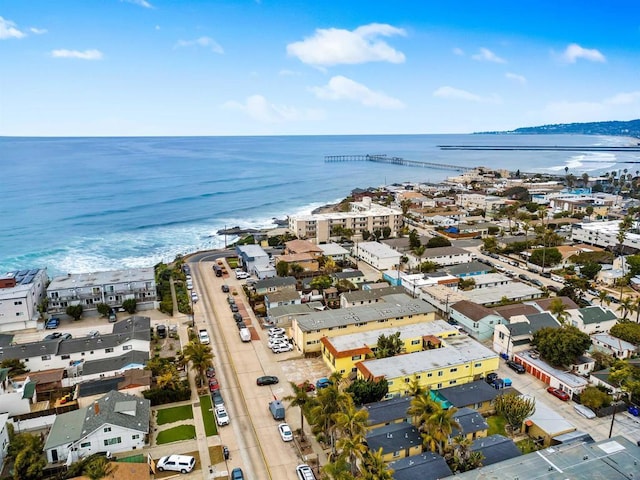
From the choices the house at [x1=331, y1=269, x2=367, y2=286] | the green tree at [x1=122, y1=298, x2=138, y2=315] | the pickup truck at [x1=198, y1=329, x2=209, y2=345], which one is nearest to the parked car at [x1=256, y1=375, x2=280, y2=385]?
the pickup truck at [x1=198, y1=329, x2=209, y2=345]

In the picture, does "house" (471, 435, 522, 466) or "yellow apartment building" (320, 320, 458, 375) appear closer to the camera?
"house" (471, 435, 522, 466)

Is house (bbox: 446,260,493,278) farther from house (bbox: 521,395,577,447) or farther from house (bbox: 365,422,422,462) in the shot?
house (bbox: 365,422,422,462)

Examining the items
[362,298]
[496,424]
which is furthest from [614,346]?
[362,298]

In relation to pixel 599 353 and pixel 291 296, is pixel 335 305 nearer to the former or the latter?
pixel 291 296

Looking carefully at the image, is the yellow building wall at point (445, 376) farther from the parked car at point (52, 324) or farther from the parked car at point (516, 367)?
the parked car at point (52, 324)

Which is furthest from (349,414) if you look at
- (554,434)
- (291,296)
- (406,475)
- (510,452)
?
(291,296)

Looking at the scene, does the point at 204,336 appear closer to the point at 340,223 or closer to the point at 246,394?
the point at 246,394
